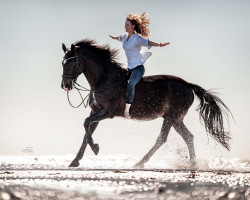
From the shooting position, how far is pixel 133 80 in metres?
10.5

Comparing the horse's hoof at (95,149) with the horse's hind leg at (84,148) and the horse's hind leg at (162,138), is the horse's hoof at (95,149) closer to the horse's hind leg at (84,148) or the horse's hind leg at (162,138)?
the horse's hind leg at (84,148)

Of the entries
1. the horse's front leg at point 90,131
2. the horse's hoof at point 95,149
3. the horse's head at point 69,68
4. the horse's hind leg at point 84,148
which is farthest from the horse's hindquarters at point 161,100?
the horse's head at point 69,68

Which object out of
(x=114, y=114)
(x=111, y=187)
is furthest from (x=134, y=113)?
(x=111, y=187)

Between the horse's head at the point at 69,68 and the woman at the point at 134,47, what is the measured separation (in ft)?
3.43

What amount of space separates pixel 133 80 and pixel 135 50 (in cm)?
59

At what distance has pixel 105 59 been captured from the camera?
11.0 meters

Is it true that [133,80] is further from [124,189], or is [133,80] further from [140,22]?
[124,189]

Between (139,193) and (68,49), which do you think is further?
(68,49)

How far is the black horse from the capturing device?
35.1ft

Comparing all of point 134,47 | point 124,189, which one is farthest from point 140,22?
point 124,189

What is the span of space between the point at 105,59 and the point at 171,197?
21.9ft

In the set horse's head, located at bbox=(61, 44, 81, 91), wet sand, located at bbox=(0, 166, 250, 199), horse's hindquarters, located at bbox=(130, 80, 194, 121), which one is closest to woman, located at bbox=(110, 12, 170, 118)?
horse's hindquarters, located at bbox=(130, 80, 194, 121)

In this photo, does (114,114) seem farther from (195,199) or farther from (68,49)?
(195,199)

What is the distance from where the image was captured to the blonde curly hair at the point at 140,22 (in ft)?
34.7
